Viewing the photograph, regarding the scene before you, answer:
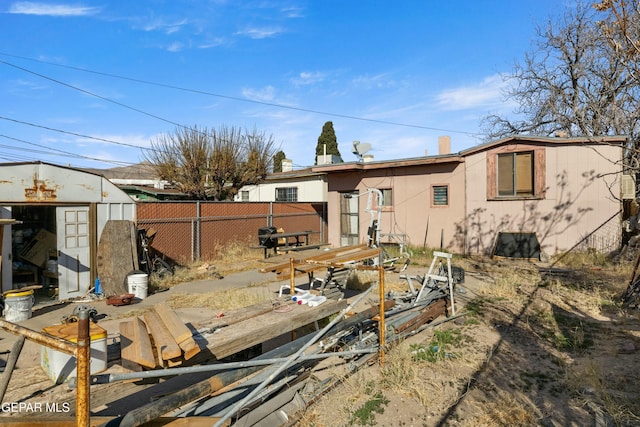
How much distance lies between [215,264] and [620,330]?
37.6 ft

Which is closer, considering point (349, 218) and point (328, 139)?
point (349, 218)

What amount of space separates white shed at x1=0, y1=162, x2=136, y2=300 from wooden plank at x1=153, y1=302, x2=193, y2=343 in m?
5.54

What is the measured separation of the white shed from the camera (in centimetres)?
824

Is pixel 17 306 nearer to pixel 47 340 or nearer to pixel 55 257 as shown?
pixel 55 257

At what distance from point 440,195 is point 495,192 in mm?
1969

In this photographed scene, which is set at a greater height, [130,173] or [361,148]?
[130,173]

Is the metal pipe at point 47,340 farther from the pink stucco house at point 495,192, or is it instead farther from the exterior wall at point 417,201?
the exterior wall at point 417,201

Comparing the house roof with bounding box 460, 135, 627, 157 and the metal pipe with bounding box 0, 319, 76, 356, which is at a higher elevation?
the house roof with bounding box 460, 135, 627, 157

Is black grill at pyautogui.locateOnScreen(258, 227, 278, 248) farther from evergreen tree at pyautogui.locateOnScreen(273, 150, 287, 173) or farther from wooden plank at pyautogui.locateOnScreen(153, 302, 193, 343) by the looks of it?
evergreen tree at pyautogui.locateOnScreen(273, 150, 287, 173)

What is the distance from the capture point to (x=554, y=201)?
12.1 m

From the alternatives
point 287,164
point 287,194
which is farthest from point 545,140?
point 287,164

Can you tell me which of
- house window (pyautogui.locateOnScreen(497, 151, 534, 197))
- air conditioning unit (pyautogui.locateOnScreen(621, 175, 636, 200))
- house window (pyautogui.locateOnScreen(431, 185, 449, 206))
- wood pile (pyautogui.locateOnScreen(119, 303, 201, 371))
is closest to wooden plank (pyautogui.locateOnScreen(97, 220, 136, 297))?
wood pile (pyautogui.locateOnScreen(119, 303, 201, 371))

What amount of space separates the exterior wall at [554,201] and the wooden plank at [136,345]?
1212 cm

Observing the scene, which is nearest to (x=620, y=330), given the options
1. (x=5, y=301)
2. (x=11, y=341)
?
(x=11, y=341)
